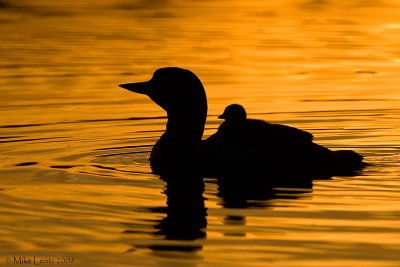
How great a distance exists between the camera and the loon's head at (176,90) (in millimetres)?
12211

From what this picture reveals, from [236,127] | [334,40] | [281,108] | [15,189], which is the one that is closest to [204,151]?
[236,127]

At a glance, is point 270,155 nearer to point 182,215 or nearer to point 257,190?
point 257,190

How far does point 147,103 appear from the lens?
16.1 metres

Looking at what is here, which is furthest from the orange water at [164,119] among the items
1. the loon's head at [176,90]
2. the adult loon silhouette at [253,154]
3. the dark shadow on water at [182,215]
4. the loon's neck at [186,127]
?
the loon's head at [176,90]

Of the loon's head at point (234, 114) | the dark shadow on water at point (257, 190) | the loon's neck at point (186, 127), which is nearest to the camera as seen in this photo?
the dark shadow on water at point (257, 190)

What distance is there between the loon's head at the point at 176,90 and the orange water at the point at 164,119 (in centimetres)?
59

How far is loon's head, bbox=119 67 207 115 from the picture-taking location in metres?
12.2

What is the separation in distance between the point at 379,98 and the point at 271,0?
16357 mm

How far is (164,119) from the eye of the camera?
14711 mm

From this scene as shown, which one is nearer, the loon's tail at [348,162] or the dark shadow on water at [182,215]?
the dark shadow on water at [182,215]

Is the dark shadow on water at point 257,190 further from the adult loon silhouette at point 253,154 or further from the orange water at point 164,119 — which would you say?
the adult loon silhouette at point 253,154

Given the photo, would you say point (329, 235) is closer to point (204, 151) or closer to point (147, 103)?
point (204, 151)

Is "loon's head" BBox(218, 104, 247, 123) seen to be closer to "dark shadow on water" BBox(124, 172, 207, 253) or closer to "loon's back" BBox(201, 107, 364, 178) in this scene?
"loon's back" BBox(201, 107, 364, 178)

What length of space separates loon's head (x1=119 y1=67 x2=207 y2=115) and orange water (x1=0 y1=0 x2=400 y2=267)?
0.59 metres
